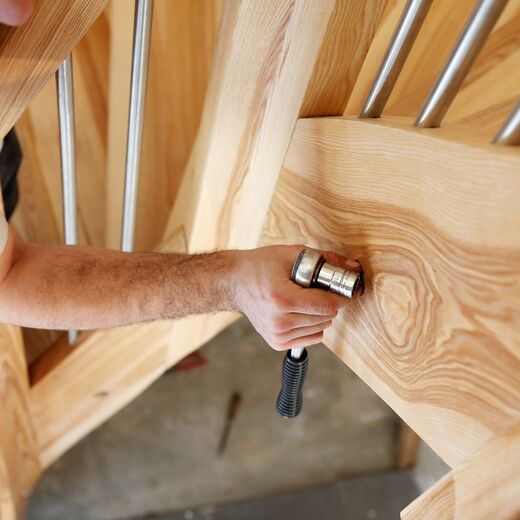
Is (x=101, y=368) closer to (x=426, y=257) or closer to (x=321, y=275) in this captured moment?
(x=321, y=275)

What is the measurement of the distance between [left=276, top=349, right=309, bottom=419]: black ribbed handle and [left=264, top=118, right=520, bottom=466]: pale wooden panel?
2.7 inches

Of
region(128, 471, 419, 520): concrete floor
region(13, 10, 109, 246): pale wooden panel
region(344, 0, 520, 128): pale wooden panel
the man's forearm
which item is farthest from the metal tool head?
region(128, 471, 419, 520): concrete floor

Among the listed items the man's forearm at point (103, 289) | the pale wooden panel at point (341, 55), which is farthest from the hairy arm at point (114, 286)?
the pale wooden panel at point (341, 55)

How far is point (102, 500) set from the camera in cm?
212

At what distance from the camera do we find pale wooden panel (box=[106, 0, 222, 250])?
1.20 meters

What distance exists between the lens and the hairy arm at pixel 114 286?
2.47 feet

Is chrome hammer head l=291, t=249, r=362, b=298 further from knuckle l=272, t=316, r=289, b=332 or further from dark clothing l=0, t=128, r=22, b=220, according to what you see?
dark clothing l=0, t=128, r=22, b=220

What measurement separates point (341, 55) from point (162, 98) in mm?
768

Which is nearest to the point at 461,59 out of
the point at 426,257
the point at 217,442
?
the point at 426,257

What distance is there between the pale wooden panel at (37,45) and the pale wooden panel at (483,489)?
0.63 m

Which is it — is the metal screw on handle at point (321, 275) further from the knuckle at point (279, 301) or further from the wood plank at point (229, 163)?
the wood plank at point (229, 163)

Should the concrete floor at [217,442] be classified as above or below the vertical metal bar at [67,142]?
below

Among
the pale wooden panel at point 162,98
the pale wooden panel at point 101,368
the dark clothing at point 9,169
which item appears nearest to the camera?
the dark clothing at point 9,169

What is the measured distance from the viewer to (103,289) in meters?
0.81
